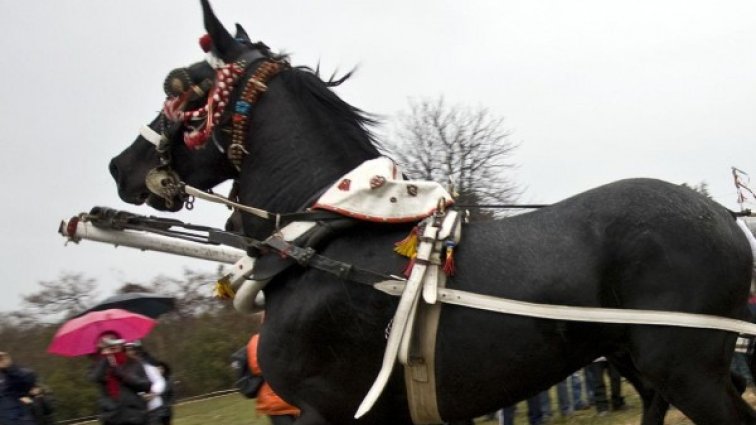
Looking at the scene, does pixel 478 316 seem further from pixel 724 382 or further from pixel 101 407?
pixel 101 407

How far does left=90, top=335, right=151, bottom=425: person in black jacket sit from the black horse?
13.3ft

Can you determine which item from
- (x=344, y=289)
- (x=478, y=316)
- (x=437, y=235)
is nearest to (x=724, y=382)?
(x=478, y=316)

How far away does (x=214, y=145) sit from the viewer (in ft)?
12.8

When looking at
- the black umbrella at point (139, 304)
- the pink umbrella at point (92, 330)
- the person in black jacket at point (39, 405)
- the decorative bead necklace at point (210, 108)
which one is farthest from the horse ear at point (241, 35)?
the black umbrella at point (139, 304)

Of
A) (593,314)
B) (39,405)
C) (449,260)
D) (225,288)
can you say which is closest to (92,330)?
(39,405)

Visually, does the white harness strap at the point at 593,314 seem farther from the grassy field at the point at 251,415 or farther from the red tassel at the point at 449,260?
the grassy field at the point at 251,415

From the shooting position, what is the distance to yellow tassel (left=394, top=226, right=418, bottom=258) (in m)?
3.42

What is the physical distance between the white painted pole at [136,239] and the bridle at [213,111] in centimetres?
33

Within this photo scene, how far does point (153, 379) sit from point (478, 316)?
16.7ft

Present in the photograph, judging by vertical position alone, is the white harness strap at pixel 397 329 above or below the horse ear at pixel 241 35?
below

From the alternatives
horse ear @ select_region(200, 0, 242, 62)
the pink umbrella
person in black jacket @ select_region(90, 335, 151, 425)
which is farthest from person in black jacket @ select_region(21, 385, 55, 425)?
horse ear @ select_region(200, 0, 242, 62)

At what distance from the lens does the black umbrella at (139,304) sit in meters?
9.47

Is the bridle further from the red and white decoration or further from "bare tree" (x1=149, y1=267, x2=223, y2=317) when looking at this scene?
"bare tree" (x1=149, y1=267, x2=223, y2=317)

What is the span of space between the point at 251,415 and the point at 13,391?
6793mm
